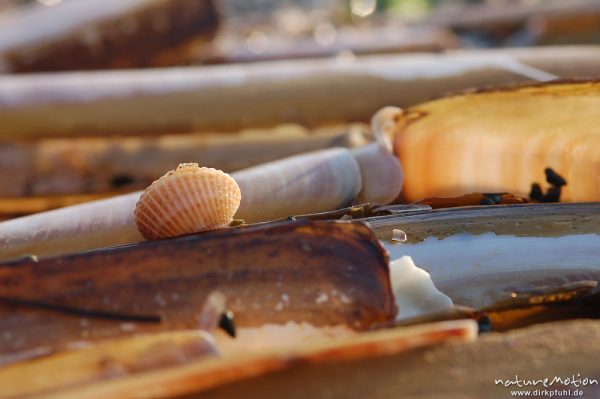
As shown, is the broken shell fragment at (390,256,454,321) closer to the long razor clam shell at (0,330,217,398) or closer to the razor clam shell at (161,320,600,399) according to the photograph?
the razor clam shell at (161,320,600,399)

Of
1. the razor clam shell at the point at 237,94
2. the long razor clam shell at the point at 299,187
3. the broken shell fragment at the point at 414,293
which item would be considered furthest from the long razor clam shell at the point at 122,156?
the broken shell fragment at the point at 414,293

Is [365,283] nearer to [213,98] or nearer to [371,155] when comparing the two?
[371,155]

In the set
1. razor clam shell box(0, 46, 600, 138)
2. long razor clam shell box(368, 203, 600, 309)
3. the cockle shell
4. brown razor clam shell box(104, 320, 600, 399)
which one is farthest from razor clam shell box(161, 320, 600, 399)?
razor clam shell box(0, 46, 600, 138)

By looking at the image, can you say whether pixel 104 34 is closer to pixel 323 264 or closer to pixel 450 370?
pixel 323 264

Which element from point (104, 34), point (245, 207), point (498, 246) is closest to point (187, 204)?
point (245, 207)

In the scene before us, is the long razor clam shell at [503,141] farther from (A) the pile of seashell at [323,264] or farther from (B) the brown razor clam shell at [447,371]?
(B) the brown razor clam shell at [447,371]

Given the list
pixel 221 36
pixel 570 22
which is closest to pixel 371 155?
pixel 221 36
